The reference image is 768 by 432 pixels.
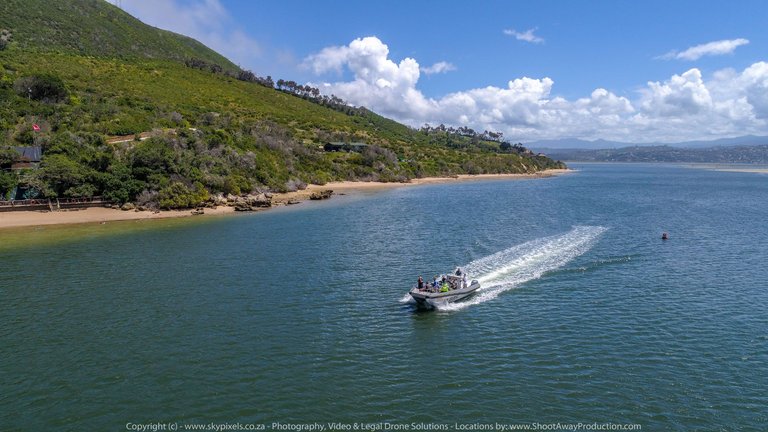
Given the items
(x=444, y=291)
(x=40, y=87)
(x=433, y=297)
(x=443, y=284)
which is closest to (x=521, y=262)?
(x=443, y=284)

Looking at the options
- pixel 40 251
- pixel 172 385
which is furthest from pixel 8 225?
pixel 172 385

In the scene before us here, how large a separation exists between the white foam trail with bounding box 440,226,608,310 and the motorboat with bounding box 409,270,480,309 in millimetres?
537

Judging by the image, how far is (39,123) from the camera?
90.8 meters

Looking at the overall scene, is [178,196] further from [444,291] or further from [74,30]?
[74,30]

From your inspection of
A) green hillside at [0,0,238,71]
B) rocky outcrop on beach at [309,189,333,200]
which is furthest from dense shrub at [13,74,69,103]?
rocky outcrop on beach at [309,189,333,200]

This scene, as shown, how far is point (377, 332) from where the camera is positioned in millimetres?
28547

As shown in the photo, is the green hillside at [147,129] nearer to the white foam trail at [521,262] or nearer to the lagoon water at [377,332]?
the lagoon water at [377,332]

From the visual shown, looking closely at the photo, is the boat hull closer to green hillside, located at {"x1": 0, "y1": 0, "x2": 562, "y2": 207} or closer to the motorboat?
the motorboat

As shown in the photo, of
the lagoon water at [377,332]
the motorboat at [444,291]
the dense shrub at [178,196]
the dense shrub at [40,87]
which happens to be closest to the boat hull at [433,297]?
the motorboat at [444,291]

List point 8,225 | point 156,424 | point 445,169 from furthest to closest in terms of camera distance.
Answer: point 445,169 < point 8,225 < point 156,424

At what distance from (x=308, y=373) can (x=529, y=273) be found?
23.9 m

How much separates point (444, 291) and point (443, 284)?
55 centimetres

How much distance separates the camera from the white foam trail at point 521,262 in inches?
1463

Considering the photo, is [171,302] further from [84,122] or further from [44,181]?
[84,122]
